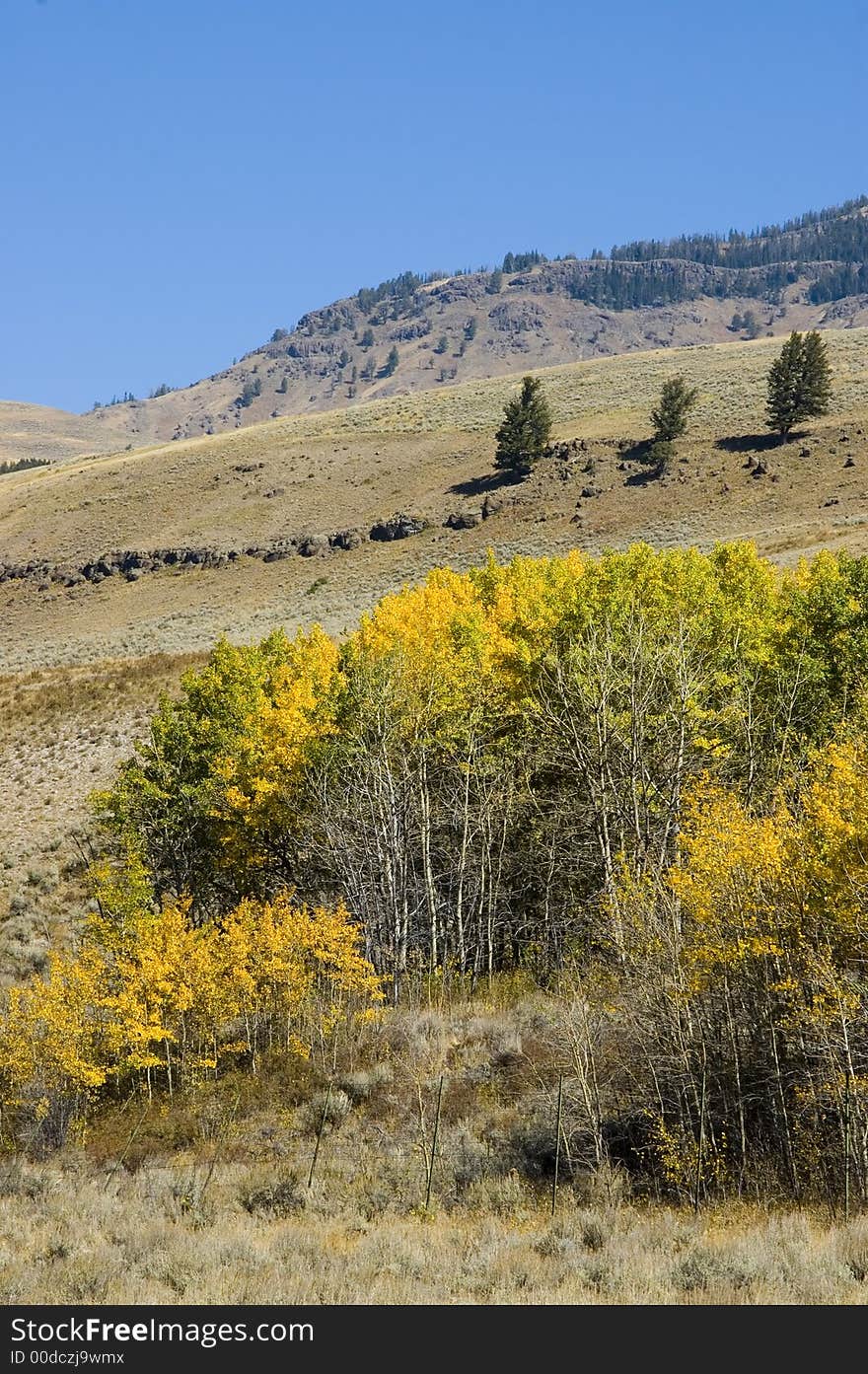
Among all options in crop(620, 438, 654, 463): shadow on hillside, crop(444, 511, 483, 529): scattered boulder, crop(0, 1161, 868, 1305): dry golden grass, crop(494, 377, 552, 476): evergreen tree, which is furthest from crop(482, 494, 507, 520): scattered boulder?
crop(0, 1161, 868, 1305): dry golden grass

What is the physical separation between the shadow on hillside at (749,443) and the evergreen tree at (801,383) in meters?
1.66

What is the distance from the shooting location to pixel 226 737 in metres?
32.9

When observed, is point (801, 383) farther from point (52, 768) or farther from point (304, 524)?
point (52, 768)

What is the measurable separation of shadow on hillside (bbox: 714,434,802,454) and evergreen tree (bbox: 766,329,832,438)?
1663 mm

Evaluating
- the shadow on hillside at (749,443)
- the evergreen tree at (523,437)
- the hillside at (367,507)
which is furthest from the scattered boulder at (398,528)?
the shadow on hillside at (749,443)

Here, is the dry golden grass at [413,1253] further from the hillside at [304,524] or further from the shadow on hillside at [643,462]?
the shadow on hillside at [643,462]

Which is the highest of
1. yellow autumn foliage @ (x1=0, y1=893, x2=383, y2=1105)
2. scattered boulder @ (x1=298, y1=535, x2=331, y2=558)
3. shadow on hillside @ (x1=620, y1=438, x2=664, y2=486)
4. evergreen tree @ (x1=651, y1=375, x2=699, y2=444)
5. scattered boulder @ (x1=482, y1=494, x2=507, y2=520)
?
evergreen tree @ (x1=651, y1=375, x2=699, y2=444)

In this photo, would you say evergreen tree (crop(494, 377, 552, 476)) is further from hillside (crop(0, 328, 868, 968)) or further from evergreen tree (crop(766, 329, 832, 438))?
evergreen tree (crop(766, 329, 832, 438))

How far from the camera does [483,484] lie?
327ft

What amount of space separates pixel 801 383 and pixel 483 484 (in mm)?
28976

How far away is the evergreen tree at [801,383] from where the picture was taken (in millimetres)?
88438

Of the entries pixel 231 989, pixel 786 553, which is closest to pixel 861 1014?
pixel 231 989

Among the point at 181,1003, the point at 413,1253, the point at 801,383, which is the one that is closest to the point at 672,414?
the point at 801,383

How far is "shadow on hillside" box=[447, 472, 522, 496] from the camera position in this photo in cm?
9800
